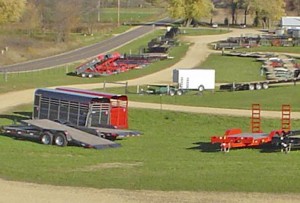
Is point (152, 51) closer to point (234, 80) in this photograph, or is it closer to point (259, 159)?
point (234, 80)

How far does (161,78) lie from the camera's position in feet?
205

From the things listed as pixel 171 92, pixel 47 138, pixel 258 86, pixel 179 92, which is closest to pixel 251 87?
pixel 258 86

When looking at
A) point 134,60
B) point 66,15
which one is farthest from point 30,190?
point 66,15

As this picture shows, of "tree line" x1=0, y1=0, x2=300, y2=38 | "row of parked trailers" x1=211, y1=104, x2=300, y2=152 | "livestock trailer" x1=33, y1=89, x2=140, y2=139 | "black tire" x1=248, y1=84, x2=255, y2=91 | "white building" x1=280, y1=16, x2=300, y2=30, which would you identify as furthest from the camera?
"white building" x1=280, y1=16, x2=300, y2=30

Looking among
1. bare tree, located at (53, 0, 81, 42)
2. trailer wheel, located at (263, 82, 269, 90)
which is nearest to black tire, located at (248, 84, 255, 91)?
trailer wheel, located at (263, 82, 269, 90)

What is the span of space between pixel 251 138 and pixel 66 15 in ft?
252

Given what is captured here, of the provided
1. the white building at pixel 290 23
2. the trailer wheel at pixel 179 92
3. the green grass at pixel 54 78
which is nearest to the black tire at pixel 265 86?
the trailer wheel at pixel 179 92

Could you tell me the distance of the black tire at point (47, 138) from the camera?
31.1 m

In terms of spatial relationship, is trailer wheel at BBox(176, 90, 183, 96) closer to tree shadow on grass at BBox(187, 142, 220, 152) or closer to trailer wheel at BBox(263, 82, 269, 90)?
trailer wheel at BBox(263, 82, 269, 90)

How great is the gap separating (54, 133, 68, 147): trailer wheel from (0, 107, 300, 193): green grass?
0.51 m

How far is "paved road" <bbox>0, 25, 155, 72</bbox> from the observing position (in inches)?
2867

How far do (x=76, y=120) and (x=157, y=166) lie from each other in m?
9.38

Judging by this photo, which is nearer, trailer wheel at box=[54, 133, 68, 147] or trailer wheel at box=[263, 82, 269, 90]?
trailer wheel at box=[54, 133, 68, 147]

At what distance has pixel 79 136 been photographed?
3117 cm
